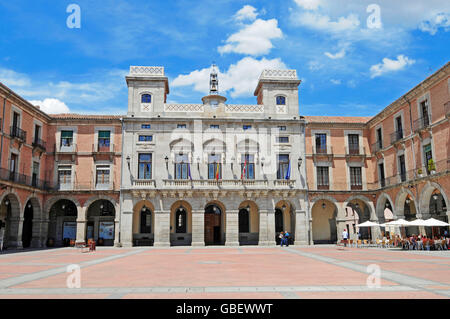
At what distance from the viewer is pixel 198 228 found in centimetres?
3153

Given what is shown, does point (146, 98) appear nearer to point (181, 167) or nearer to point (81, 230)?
point (181, 167)

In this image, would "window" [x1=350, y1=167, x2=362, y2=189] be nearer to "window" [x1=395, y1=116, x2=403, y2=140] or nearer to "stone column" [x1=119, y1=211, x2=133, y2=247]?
"window" [x1=395, y1=116, x2=403, y2=140]

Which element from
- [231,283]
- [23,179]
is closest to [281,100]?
[23,179]

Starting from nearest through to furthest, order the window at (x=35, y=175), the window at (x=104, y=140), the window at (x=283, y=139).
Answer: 1. the window at (x=35, y=175)
2. the window at (x=104, y=140)
3. the window at (x=283, y=139)

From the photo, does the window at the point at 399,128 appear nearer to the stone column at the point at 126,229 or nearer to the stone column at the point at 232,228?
the stone column at the point at 232,228

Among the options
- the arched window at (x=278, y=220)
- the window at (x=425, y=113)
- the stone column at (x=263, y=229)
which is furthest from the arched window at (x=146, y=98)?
the window at (x=425, y=113)

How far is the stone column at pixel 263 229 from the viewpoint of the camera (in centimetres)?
3209

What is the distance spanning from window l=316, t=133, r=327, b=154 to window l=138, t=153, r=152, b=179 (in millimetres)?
15149

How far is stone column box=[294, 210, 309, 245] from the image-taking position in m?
32.8

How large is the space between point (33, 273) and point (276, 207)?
967 inches

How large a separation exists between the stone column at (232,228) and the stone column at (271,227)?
2.67 metres

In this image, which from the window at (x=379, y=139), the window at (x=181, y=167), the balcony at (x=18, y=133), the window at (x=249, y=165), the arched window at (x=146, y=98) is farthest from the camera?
the arched window at (x=146, y=98)

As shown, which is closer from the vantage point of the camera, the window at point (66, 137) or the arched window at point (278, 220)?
the window at point (66, 137)
